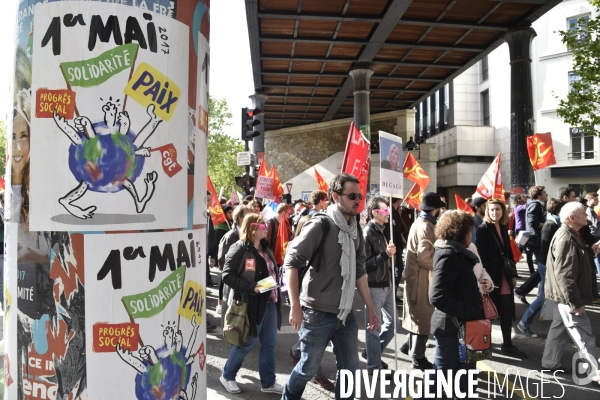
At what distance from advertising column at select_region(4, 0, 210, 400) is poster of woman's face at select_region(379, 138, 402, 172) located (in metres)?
3.49

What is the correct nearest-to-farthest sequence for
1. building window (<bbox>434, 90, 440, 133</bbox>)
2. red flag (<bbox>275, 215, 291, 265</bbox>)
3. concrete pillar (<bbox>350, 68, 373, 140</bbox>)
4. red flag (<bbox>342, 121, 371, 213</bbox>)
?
red flag (<bbox>342, 121, 371, 213</bbox>)
red flag (<bbox>275, 215, 291, 265</bbox>)
concrete pillar (<bbox>350, 68, 373, 140</bbox>)
building window (<bbox>434, 90, 440, 133</bbox>)

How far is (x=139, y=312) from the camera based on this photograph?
88.2 inches

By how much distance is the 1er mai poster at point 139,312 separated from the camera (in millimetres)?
2162

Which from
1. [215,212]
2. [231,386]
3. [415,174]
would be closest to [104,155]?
[231,386]

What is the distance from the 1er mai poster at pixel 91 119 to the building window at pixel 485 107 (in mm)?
41512

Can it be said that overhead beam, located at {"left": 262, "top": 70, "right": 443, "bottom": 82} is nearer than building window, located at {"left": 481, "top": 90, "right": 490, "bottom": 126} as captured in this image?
Yes

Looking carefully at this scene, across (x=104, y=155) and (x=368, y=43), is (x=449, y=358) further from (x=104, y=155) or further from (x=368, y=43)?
(x=368, y=43)

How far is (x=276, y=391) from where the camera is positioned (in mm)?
4781

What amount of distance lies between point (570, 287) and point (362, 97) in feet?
52.0

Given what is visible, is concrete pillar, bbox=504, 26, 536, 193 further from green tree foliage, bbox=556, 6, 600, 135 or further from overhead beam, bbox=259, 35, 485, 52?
overhead beam, bbox=259, 35, 485, 52

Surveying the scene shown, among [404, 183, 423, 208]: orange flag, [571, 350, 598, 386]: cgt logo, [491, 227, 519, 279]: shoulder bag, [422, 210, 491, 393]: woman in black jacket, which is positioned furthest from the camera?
[404, 183, 423, 208]: orange flag

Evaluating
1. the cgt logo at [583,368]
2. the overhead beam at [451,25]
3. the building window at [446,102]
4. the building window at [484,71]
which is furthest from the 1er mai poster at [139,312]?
the building window at [446,102]

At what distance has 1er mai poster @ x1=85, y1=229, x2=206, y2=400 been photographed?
2.16m

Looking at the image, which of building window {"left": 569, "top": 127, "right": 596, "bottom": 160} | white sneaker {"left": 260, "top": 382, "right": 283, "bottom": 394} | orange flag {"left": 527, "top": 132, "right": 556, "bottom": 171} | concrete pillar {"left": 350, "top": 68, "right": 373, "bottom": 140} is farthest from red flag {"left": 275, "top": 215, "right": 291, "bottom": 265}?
building window {"left": 569, "top": 127, "right": 596, "bottom": 160}
